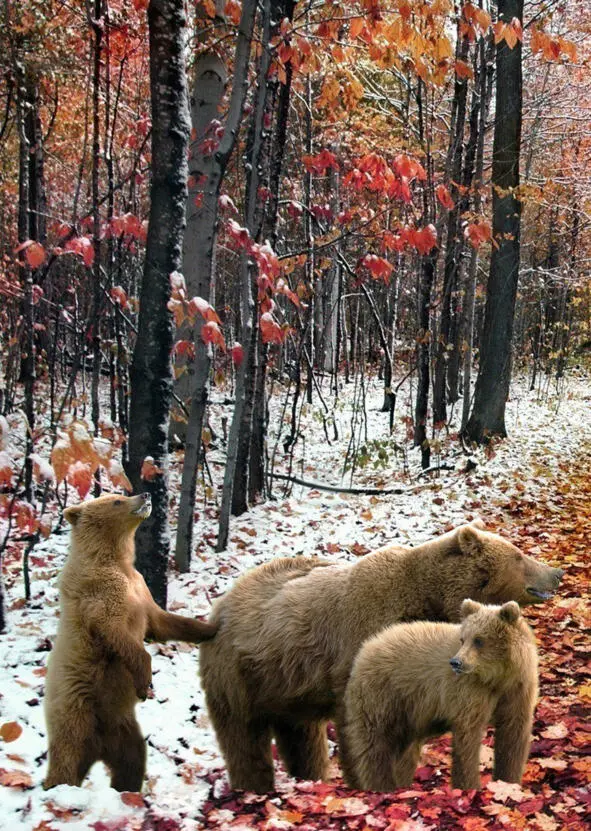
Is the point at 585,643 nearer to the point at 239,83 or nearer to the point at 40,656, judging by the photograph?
the point at 40,656

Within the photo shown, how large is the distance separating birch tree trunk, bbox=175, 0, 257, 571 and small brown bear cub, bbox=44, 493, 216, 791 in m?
3.12

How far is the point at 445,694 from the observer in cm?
299

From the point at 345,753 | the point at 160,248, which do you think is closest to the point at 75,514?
the point at 345,753

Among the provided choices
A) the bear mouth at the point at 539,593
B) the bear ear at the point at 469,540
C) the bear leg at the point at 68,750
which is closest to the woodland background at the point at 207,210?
the bear leg at the point at 68,750

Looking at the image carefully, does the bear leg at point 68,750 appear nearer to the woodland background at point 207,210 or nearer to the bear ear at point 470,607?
the woodland background at point 207,210

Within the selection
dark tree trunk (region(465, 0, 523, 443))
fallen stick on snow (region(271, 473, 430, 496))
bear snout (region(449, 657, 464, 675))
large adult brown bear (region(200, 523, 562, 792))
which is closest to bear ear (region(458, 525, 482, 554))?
large adult brown bear (region(200, 523, 562, 792))

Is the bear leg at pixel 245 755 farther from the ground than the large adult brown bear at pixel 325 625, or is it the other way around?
the large adult brown bear at pixel 325 625

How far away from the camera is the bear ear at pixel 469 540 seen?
348cm

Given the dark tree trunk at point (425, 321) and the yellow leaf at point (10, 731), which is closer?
the yellow leaf at point (10, 731)

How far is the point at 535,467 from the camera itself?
11281mm

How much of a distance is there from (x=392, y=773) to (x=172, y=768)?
4.27 feet

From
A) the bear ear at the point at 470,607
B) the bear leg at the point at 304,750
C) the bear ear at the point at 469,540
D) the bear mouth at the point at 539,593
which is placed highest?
the bear ear at the point at 469,540

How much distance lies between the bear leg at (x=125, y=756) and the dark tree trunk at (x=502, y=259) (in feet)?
33.2

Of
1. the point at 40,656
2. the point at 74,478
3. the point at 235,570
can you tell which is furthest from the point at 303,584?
the point at 235,570
